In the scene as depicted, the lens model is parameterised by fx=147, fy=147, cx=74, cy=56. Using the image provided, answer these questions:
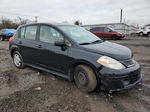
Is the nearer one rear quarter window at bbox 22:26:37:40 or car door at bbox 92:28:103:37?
rear quarter window at bbox 22:26:37:40

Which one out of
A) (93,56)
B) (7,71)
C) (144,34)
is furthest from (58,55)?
(144,34)

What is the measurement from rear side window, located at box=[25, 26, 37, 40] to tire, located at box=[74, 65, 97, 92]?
2.00 metres

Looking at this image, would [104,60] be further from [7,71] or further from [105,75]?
[7,71]

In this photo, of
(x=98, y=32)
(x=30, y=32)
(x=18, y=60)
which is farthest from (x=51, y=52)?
(x=98, y=32)

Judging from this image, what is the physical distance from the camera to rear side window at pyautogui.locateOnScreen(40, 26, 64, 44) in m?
3.92

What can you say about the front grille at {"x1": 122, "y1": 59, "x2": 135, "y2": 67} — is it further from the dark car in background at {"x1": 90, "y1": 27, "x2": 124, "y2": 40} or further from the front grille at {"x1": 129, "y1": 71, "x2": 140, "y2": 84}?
the dark car in background at {"x1": 90, "y1": 27, "x2": 124, "y2": 40}

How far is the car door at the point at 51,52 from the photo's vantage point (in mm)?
3729

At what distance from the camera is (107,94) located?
3410 mm

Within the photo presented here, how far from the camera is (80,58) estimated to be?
332 centimetres

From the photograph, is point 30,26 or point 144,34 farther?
point 144,34

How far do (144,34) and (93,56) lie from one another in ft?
73.0

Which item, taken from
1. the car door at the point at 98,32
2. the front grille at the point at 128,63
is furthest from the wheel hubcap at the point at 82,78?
the car door at the point at 98,32

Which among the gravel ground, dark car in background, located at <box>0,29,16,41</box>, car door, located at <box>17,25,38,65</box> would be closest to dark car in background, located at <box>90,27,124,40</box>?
dark car in background, located at <box>0,29,16,41</box>

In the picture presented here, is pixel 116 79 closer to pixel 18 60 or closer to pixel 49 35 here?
pixel 49 35
